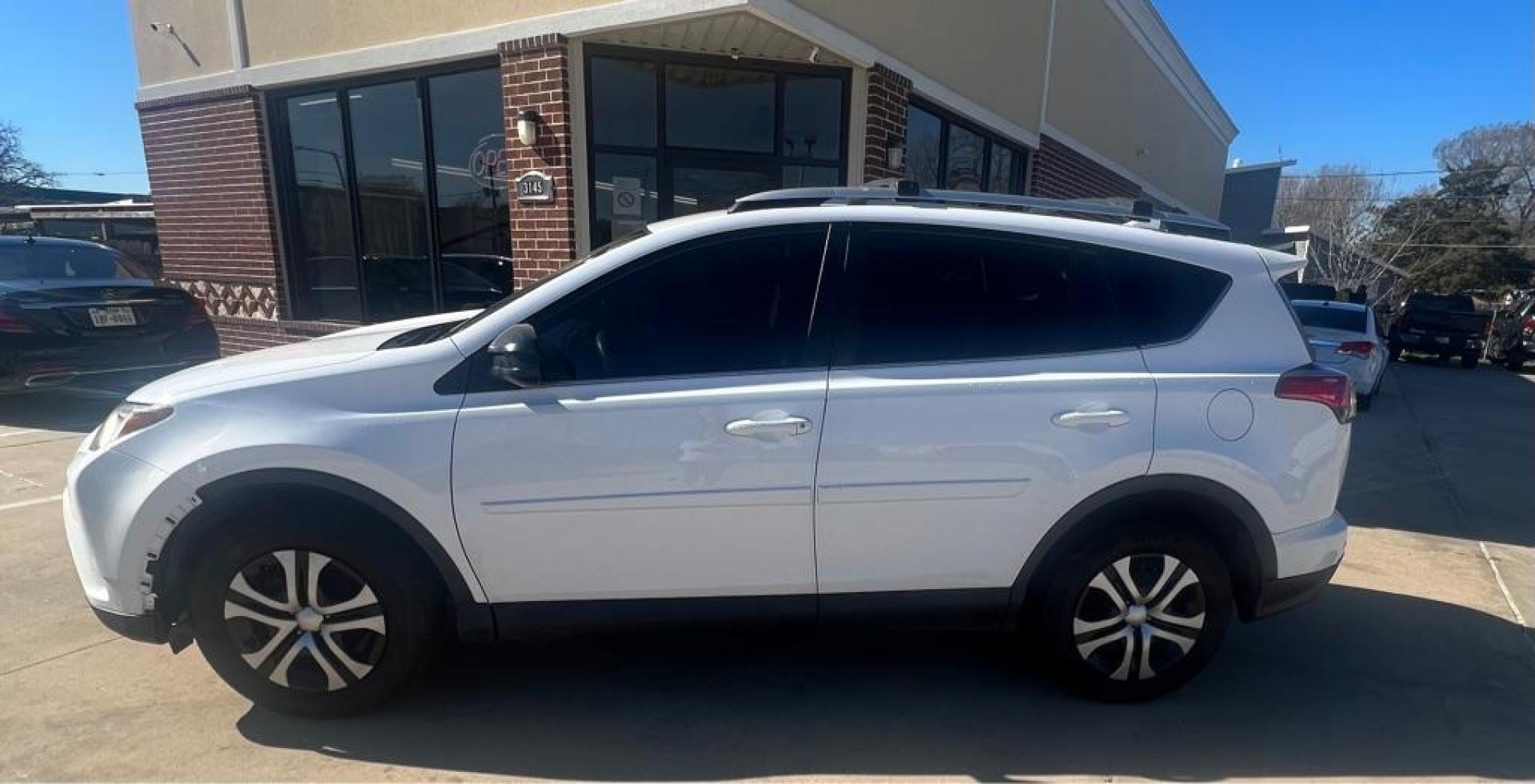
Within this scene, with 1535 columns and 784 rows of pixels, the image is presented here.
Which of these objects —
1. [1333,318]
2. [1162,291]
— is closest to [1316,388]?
[1162,291]

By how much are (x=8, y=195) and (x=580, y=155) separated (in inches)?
1784

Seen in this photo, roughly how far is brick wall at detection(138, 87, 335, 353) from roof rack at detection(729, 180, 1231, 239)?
6.81 meters

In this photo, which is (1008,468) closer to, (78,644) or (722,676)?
(722,676)

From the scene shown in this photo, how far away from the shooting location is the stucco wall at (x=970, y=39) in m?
6.23

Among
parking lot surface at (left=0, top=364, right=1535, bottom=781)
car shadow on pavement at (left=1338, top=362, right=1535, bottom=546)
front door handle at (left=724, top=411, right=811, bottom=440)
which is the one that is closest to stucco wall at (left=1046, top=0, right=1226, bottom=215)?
car shadow on pavement at (left=1338, top=362, right=1535, bottom=546)

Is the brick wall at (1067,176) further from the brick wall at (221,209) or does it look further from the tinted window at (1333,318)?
the brick wall at (221,209)

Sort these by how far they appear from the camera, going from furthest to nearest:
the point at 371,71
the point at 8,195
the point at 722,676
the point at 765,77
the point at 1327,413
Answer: the point at 8,195 → the point at 371,71 → the point at 765,77 → the point at 722,676 → the point at 1327,413

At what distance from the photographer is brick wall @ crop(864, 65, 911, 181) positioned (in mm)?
6363

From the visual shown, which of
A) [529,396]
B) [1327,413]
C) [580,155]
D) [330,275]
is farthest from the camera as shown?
[330,275]

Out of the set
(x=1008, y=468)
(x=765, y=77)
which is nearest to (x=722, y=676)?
(x=1008, y=468)

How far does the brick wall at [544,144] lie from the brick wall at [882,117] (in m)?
2.37

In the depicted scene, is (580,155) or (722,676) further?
(580,155)

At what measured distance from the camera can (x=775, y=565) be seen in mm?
2641

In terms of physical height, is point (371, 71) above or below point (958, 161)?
above
